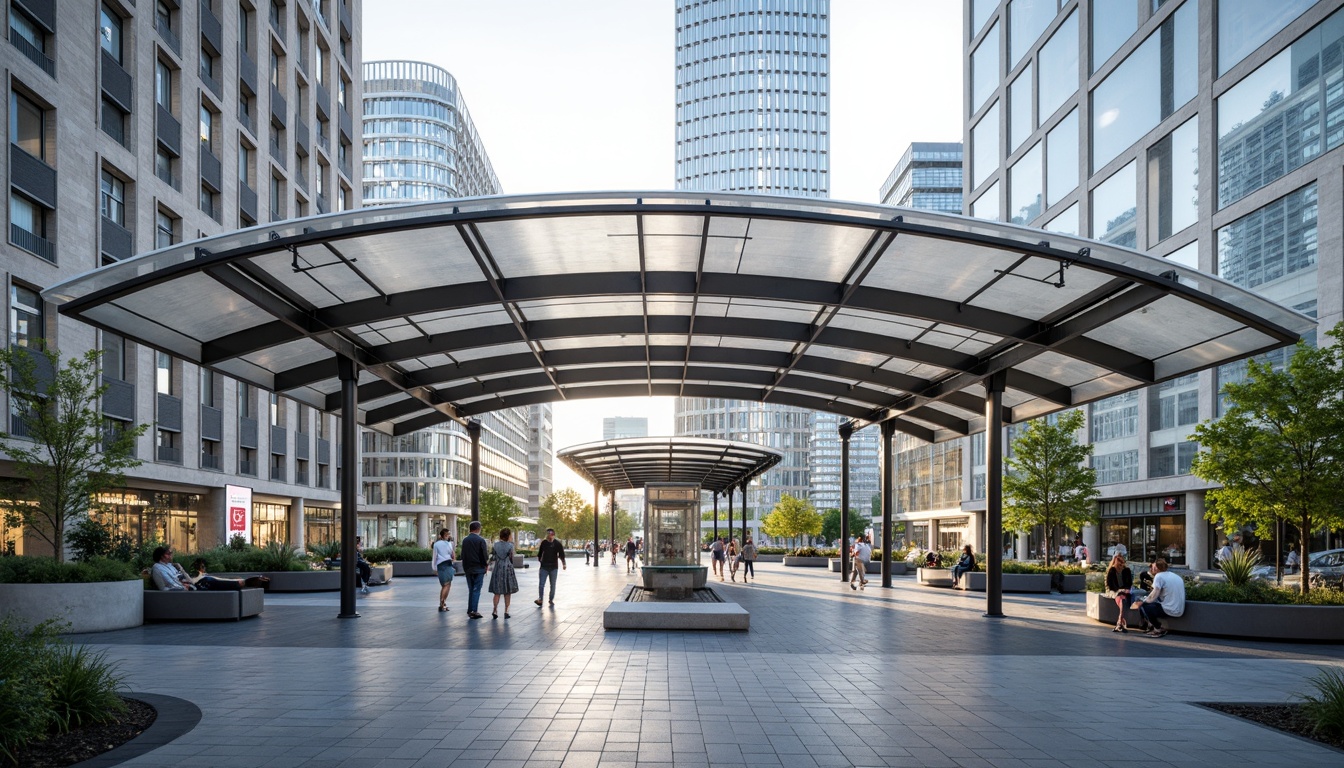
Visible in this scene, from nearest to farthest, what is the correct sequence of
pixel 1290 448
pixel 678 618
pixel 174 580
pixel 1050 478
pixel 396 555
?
pixel 678 618 < pixel 174 580 < pixel 1290 448 < pixel 1050 478 < pixel 396 555

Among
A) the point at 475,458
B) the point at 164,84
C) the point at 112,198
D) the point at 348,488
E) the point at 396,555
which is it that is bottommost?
the point at 396,555

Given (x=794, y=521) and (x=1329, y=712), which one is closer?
(x=1329, y=712)

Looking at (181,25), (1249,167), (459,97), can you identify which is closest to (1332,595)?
(1249,167)

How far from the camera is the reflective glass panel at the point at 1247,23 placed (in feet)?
107

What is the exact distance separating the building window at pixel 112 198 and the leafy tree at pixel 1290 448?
98.9 ft

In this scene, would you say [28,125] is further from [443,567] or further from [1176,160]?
[1176,160]

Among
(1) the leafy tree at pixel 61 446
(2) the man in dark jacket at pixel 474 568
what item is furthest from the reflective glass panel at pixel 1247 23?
(1) the leafy tree at pixel 61 446

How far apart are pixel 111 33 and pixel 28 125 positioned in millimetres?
5799

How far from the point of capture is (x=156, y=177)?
107 ft

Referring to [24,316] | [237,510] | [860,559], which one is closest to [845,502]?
[860,559]

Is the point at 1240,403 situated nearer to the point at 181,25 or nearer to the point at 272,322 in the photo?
the point at 272,322

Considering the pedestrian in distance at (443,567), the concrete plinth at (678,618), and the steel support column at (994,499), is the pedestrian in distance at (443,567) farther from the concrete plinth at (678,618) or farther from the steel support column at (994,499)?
the steel support column at (994,499)

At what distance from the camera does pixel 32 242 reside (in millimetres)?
25969

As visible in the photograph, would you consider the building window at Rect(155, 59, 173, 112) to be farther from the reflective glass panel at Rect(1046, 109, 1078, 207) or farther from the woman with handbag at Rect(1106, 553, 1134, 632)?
the reflective glass panel at Rect(1046, 109, 1078, 207)
